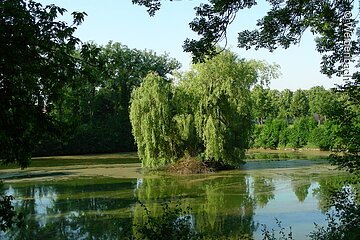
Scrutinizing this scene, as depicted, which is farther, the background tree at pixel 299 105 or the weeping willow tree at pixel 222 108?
the background tree at pixel 299 105

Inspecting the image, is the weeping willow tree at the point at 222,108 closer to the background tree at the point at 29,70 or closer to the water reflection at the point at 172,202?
the water reflection at the point at 172,202

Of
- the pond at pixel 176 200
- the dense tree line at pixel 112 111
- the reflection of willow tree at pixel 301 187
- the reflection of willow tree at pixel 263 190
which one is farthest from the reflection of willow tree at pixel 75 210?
the dense tree line at pixel 112 111

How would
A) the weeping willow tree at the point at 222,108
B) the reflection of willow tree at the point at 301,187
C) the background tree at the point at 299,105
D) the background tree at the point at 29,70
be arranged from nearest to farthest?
the background tree at the point at 29,70 < the reflection of willow tree at the point at 301,187 < the weeping willow tree at the point at 222,108 < the background tree at the point at 299,105

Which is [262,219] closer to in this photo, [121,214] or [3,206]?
[121,214]

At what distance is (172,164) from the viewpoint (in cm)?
1959

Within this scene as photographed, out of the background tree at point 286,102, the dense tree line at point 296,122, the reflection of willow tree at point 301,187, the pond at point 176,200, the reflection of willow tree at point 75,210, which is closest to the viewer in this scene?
the dense tree line at point 296,122

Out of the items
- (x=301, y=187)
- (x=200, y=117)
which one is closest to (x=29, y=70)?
(x=301, y=187)

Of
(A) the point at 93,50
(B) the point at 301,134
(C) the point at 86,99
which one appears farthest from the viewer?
(C) the point at 86,99

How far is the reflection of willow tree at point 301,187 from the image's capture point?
498 inches

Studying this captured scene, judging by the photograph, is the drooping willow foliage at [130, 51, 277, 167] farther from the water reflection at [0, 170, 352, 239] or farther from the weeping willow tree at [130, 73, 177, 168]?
the water reflection at [0, 170, 352, 239]

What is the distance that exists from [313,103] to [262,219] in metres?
36.6

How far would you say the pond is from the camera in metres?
9.15

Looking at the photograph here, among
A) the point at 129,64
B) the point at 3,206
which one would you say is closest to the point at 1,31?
the point at 3,206

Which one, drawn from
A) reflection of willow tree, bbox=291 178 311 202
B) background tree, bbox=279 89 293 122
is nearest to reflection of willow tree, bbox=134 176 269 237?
reflection of willow tree, bbox=291 178 311 202
